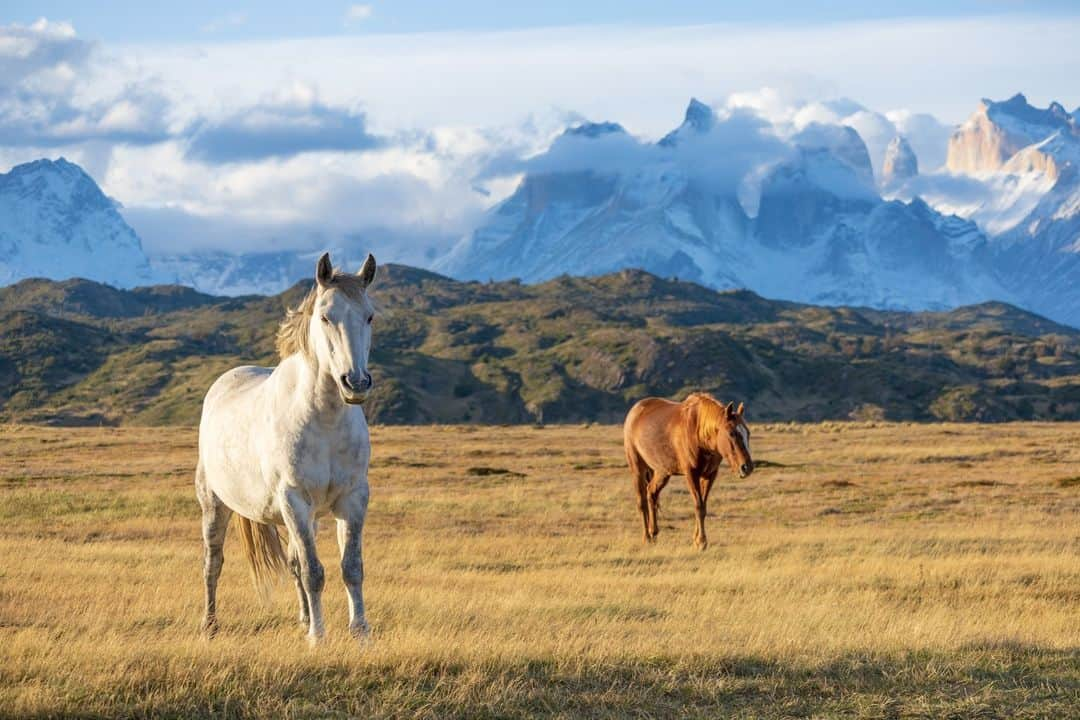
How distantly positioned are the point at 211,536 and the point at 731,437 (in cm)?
1122

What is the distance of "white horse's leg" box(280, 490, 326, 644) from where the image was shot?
1038 centimetres

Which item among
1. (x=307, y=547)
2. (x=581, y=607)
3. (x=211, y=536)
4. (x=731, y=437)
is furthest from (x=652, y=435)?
(x=307, y=547)

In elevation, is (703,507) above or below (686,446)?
below

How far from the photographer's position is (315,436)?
405 inches

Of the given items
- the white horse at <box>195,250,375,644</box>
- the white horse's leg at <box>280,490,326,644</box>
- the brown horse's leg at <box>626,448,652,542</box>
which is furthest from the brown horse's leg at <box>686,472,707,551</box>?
the white horse's leg at <box>280,490,326,644</box>

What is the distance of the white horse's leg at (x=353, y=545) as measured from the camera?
10500 millimetres

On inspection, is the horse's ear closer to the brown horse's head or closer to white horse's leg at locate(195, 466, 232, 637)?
white horse's leg at locate(195, 466, 232, 637)

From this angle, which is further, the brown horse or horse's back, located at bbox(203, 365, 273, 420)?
the brown horse

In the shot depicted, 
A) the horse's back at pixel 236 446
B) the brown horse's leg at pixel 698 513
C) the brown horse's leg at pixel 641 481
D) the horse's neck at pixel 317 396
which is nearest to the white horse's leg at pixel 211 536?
the horse's back at pixel 236 446

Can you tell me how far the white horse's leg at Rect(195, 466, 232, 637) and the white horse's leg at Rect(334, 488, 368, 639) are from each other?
2.63 metres

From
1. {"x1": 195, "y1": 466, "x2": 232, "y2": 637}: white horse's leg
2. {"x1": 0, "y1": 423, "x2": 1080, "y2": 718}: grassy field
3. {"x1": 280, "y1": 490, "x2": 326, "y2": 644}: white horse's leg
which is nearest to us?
{"x1": 0, "y1": 423, "x2": 1080, "y2": 718}: grassy field

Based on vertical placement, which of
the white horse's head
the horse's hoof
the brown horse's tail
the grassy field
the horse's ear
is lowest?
the grassy field

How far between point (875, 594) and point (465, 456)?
37.4 meters

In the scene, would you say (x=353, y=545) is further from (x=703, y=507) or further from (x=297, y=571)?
(x=703, y=507)
